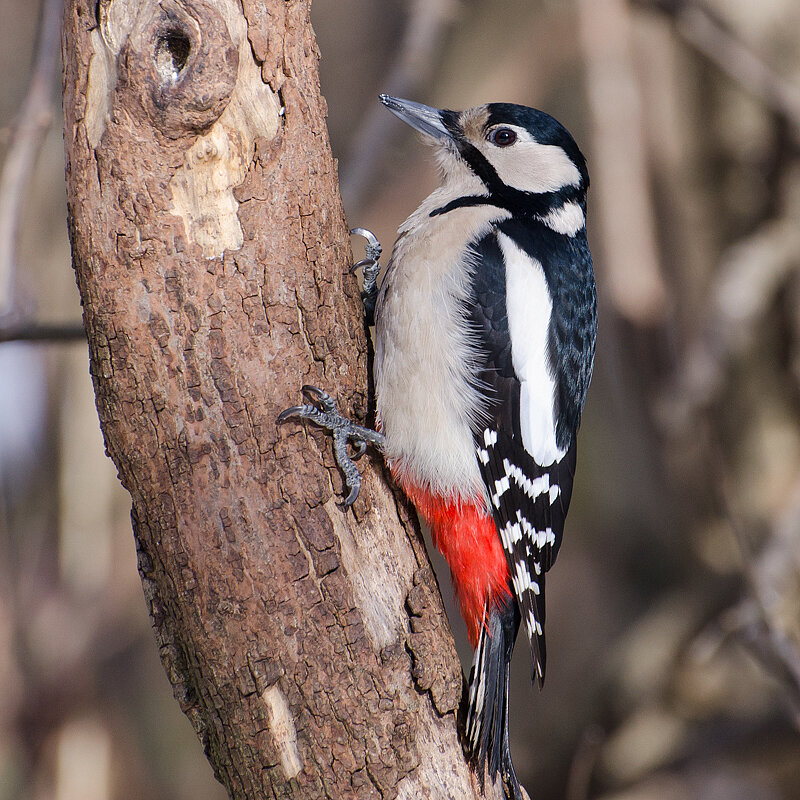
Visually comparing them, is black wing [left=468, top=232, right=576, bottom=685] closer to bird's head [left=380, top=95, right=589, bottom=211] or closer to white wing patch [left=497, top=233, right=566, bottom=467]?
white wing patch [left=497, top=233, right=566, bottom=467]

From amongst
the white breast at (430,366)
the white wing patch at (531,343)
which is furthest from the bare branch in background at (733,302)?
the white breast at (430,366)

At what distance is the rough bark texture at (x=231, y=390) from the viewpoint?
1560 millimetres

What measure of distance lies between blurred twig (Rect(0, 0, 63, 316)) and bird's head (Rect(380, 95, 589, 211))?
96cm

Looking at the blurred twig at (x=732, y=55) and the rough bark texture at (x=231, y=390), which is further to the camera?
the blurred twig at (x=732, y=55)

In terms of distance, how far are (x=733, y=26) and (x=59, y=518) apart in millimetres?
3389

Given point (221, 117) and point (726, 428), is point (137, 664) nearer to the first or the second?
point (726, 428)

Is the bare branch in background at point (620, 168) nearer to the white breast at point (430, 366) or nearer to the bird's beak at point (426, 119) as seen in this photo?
the bird's beak at point (426, 119)

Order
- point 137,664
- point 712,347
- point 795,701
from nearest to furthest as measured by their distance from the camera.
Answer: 1. point 795,701
2. point 712,347
3. point 137,664

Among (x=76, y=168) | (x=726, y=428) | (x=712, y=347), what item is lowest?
(x=726, y=428)

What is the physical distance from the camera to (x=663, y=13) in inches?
145

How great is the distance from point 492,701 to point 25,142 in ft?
6.42

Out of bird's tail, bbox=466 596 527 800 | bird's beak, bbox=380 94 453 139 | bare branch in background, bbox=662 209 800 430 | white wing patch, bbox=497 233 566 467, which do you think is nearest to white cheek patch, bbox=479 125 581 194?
bird's beak, bbox=380 94 453 139

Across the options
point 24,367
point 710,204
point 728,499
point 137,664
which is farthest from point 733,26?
point 137,664

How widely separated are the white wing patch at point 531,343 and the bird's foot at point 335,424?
52cm
